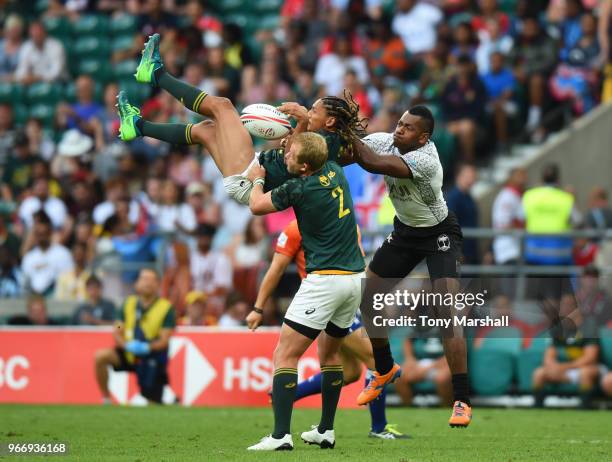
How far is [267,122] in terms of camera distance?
10.5m

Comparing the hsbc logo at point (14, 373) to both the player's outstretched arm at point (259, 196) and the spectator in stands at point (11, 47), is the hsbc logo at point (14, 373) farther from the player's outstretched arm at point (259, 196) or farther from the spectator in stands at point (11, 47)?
the spectator in stands at point (11, 47)

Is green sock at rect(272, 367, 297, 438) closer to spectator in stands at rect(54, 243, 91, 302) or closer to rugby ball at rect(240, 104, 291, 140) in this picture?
rugby ball at rect(240, 104, 291, 140)

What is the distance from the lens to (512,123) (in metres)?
19.4

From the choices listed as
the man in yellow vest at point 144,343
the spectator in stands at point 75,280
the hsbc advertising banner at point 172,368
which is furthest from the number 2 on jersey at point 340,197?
the spectator in stands at point 75,280

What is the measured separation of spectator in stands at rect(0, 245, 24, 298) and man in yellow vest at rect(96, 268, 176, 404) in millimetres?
3238

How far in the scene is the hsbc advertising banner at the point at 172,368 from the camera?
1591 cm

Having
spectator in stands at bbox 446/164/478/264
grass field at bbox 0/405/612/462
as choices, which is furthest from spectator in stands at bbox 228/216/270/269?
grass field at bbox 0/405/612/462

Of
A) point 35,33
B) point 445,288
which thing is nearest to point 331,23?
point 35,33

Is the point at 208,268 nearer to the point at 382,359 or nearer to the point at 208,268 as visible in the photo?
the point at 208,268

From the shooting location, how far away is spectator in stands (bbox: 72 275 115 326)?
17406 millimetres

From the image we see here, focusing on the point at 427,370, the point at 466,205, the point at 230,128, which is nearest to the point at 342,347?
the point at 230,128

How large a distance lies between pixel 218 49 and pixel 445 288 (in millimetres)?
11441

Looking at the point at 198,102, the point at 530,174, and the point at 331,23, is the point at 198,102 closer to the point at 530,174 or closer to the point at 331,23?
the point at 530,174

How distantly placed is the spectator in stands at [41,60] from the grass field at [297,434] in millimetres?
9540
